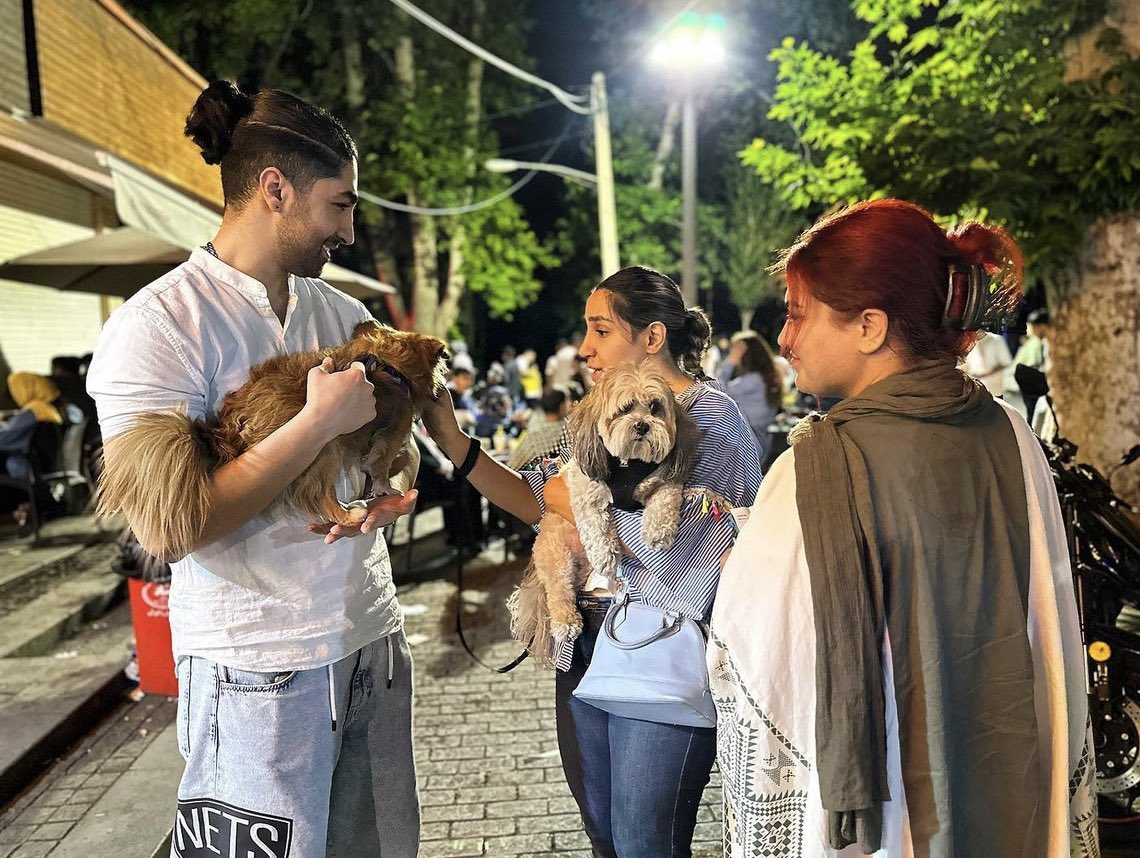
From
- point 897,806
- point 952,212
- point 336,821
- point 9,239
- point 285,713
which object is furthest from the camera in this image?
point 9,239

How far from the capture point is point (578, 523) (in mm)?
2420

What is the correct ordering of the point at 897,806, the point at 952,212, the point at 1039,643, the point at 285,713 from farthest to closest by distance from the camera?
the point at 952,212
the point at 285,713
the point at 1039,643
the point at 897,806

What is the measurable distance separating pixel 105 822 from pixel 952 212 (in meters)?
6.64

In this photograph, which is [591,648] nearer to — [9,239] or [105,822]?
[105,822]

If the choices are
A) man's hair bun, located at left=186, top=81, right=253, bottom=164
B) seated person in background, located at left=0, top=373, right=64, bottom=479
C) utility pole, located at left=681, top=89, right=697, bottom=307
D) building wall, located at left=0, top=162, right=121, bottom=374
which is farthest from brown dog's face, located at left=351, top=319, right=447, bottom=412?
utility pole, located at left=681, top=89, right=697, bottom=307

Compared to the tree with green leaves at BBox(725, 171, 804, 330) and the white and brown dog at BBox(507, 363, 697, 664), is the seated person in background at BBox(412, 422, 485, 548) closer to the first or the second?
the white and brown dog at BBox(507, 363, 697, 664)

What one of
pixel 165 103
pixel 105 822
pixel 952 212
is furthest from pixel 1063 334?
pixel 165 103

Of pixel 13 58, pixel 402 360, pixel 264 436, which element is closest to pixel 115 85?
pixel 13 58

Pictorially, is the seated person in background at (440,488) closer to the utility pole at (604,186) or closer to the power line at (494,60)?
the power line at (494,60)

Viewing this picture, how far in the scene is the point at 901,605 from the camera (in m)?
1.62

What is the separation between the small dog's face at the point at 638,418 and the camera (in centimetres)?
223

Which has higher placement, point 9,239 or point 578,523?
point 9,239

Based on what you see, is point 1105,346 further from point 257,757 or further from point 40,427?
point 40,427

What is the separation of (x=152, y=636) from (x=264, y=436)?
3892 mm
